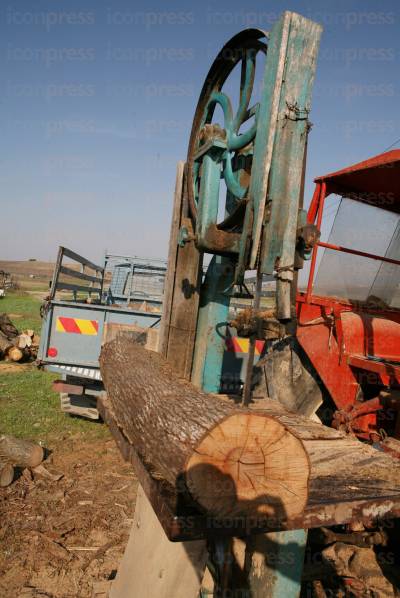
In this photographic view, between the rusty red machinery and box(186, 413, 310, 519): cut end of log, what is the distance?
174 cm

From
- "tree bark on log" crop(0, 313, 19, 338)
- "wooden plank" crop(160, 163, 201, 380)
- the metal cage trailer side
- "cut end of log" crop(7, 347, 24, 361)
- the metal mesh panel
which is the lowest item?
"cut end of log" crop(7, 347, 24, 361)

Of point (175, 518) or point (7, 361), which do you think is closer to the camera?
point (175, 518)

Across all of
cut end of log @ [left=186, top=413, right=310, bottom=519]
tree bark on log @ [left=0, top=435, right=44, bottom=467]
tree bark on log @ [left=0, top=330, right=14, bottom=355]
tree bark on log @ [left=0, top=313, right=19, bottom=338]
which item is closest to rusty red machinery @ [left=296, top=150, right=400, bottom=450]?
cut end of log @ [left=186, top=413, right=310, bottom=519]

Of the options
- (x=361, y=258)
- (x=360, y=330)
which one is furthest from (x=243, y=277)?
(x=361, y=258)

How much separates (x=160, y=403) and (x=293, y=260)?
0.90 m

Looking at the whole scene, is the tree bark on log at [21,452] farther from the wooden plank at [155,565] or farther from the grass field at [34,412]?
the wooden plank at [155,565]

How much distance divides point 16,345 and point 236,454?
9.90 meters

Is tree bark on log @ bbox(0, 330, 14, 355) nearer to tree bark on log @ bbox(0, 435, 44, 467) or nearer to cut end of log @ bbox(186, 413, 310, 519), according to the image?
tree bark on log @ bbox(0, 435, 44, 467)

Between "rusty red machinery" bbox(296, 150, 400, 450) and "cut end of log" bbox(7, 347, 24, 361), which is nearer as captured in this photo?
"rusty red machinery" bbox(296, 150, 400, 450)

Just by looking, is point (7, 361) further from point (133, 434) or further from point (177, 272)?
point (133, 434)

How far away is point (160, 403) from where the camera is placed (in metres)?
1.94

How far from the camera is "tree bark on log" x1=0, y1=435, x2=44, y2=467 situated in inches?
165

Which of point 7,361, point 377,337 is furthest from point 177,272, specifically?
point 7,361

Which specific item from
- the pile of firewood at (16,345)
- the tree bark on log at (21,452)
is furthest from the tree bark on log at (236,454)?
the pile of firewood at (16,345)
